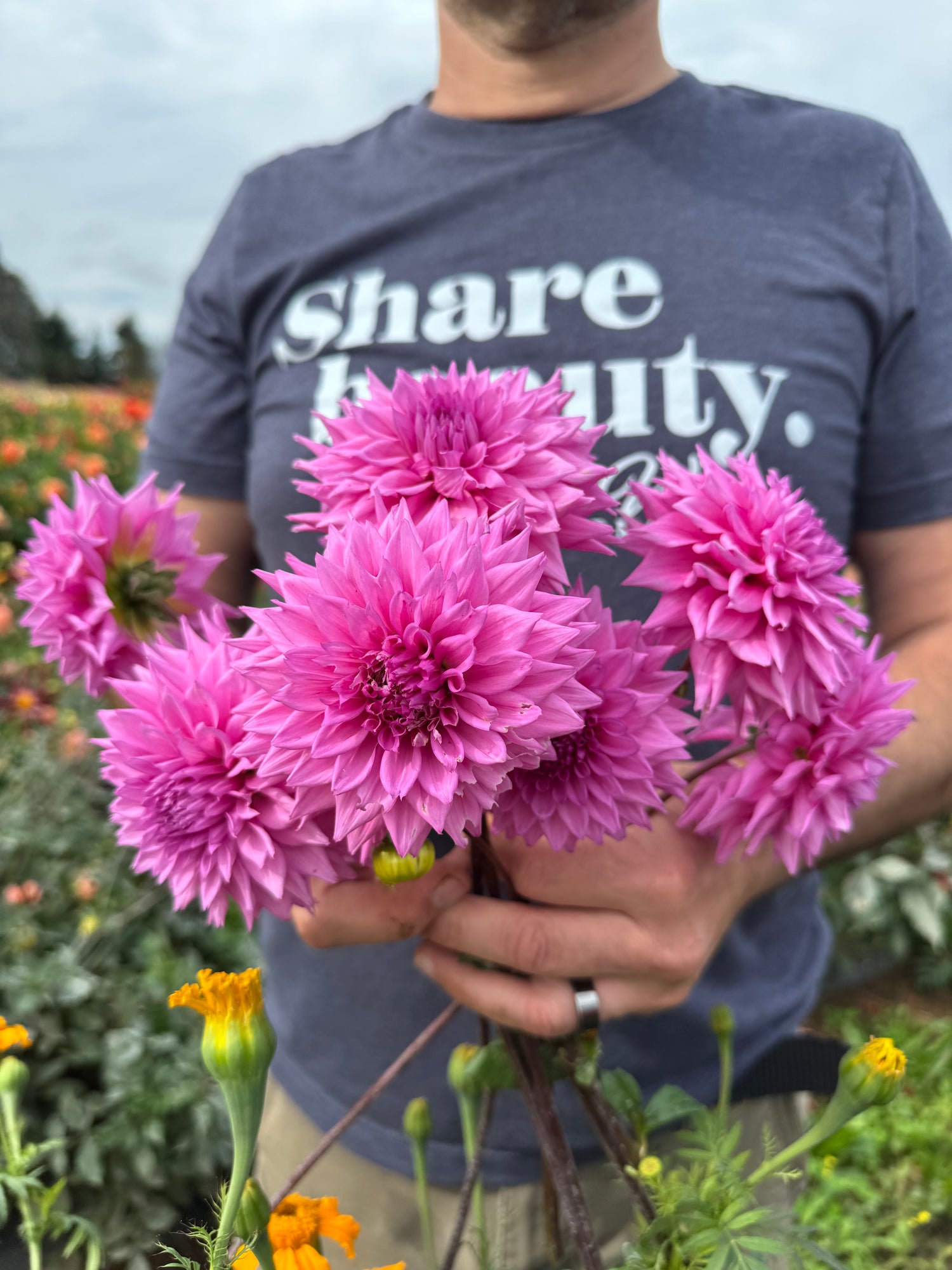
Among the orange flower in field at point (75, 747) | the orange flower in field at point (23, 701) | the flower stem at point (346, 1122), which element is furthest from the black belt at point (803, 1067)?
the orange flower in field at point (23, 701)

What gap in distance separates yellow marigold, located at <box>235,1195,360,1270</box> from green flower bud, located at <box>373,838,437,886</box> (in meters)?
0.17

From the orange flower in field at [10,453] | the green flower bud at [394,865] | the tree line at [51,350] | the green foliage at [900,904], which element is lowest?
the green foliage at [900,904]

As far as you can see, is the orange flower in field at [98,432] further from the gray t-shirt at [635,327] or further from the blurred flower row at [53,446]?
the gray t-shirt at [635,327]

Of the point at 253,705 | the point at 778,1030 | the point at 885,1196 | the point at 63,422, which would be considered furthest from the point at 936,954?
the point at 63,422

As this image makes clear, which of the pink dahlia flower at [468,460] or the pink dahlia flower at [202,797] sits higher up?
the pink dahlia flower at [468,460]

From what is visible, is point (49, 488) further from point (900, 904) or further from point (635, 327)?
point (900, 904)

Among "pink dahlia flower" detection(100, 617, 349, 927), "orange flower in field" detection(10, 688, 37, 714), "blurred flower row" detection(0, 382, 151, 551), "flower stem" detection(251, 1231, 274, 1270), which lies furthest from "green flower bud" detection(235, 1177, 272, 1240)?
"blurred flower row" detection(0, 382, 151, 551)

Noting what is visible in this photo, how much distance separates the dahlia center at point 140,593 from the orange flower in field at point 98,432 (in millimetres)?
3580

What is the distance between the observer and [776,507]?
1.34 feet

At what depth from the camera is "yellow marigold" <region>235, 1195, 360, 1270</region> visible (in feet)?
1.35

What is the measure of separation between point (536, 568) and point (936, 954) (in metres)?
2.73

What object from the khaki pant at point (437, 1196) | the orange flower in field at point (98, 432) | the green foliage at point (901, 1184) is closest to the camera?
the khaki pant at point (437, 1196)

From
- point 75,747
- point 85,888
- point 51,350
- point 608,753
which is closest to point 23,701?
point 75,747

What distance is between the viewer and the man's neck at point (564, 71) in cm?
94
